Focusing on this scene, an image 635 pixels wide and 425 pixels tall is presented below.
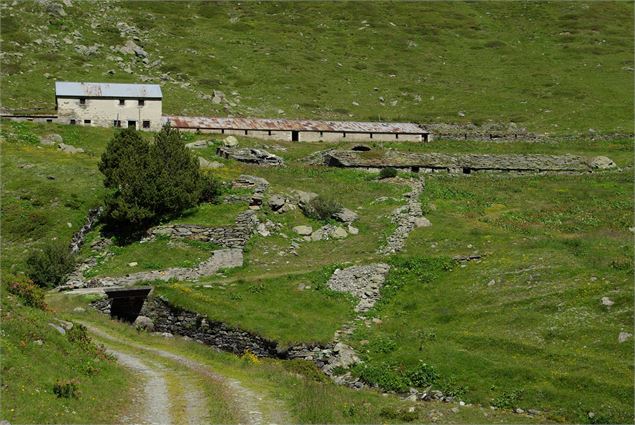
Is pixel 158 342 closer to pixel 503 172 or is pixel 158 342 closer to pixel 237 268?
pixel 237 268

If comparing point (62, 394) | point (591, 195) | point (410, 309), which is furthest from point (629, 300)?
point (591, 195)

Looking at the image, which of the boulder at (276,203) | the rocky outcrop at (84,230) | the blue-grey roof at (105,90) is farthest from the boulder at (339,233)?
the blue-grey roof at (105,90)

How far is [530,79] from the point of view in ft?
465

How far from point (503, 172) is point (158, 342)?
59978mm

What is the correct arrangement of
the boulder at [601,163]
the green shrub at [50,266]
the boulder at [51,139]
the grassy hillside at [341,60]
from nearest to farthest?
the green shrub at [50,266], the boulder at [51,139], the boulder at [601,163], the grassy hillside at [341,60]

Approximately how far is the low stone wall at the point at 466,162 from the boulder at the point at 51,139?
3099 cm

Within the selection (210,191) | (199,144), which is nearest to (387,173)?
(199,144)

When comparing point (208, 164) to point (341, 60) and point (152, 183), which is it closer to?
point (152, 183)

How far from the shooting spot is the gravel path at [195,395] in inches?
981

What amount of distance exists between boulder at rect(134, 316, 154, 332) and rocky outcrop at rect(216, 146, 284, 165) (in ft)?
133

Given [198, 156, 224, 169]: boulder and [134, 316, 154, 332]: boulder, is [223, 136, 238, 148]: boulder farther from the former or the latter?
[134, 316, 154, 332]: boulder

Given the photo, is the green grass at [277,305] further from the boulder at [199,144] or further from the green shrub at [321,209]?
the boulder at [199,144]

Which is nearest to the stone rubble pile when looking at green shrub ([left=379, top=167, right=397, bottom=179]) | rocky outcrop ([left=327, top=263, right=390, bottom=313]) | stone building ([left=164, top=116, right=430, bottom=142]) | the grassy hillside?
rocky outcrop ([left=327, top=263, right=390, bottom=313])

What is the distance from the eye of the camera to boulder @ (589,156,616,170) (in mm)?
89688
